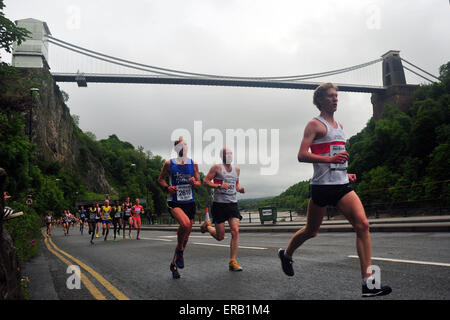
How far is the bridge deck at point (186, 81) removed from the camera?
80.7 metres

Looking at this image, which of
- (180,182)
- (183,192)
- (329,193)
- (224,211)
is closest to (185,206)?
(183,192)

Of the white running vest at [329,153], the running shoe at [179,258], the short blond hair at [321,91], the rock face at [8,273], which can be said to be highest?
the short blond hair at [321,91]

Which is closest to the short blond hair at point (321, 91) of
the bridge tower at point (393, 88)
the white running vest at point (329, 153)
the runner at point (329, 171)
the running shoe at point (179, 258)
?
the runner at point (329, 171)

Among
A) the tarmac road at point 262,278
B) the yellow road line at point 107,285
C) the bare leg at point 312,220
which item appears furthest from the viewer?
the yellow road line at point 107,285

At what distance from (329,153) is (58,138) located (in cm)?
8195

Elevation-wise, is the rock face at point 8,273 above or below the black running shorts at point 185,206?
below

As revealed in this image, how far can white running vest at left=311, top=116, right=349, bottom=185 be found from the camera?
4.38 meters

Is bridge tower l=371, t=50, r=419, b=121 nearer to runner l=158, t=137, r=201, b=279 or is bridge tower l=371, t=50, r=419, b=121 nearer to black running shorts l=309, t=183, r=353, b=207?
runner l=158, t=137, r=201, b=279

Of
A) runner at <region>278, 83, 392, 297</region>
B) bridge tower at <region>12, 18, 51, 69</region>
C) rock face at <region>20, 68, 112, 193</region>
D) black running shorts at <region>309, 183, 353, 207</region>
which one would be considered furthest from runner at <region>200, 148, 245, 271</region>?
bridge tower at <region>12, 18, 51, 69</region>

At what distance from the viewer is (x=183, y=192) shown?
619 cm

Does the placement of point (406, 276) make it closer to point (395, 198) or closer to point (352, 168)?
point (395, 198)

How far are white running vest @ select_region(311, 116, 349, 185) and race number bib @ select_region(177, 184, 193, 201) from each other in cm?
229

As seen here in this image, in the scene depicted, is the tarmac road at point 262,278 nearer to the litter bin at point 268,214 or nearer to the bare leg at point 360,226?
the bare leg at point 360,226

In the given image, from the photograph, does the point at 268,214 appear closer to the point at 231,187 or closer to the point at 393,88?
the point at 231,187
